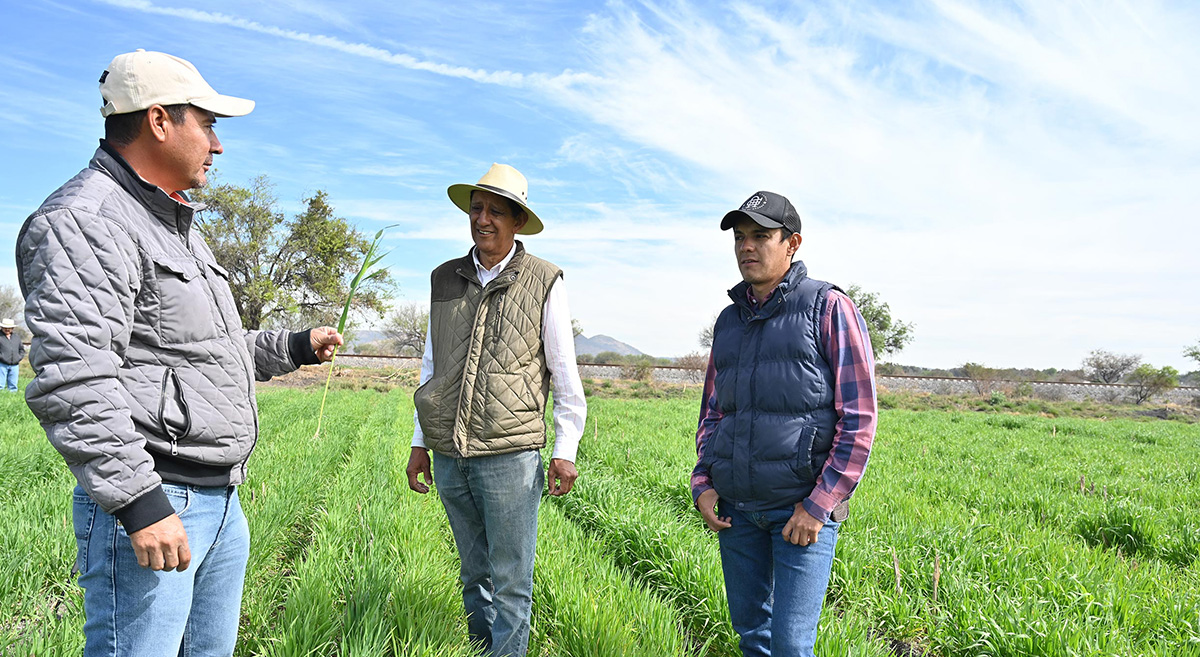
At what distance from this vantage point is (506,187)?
2785mm

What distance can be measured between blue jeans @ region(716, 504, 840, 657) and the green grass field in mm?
722

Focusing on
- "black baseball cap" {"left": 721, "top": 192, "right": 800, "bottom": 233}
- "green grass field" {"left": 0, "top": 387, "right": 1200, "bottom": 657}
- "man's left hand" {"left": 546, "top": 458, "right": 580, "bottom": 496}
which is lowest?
"green grass field" {"left": 0, "top": 387, "right": 1200, "bottom": 657}

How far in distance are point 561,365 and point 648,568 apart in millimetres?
2411

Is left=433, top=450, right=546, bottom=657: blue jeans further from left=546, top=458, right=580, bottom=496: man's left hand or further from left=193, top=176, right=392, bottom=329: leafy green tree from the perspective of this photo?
left=193, top=176, right=392, bottom=329: leafy green tree

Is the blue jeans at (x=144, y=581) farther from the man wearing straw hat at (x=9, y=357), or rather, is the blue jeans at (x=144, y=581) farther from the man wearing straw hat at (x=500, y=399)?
the man wearing straw hat at (x=9, y=357)

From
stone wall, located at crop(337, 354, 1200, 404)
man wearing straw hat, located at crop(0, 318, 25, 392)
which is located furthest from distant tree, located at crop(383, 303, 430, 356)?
man wearing straw hat, located at crop(0, 318, 25, 392)

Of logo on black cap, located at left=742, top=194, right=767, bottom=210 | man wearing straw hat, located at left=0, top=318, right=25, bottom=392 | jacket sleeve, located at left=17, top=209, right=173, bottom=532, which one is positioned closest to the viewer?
jacket sleeve, located at left=17, top=209, right=173, bottom=532

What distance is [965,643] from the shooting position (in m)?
3.57

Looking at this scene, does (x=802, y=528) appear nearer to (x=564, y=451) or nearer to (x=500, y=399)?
(x=564, y=451)

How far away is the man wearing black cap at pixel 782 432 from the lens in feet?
7.28

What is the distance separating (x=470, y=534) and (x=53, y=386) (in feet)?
5.57

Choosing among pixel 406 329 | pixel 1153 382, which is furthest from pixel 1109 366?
pixel 406 329

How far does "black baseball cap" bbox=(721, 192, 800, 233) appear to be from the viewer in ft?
7.74

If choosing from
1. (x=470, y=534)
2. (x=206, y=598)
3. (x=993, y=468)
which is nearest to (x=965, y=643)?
(x=470, y=534)
